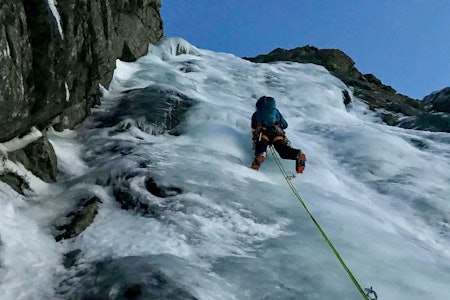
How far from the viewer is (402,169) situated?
10.9 m

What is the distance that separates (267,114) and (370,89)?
14229 millimetres

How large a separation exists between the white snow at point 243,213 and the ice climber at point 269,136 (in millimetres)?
255

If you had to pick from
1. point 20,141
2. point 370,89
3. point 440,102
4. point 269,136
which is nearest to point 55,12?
point 20,141

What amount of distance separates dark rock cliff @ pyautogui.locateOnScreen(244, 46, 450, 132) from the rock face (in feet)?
37.1

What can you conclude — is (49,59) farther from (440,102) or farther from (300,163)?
(440,102)

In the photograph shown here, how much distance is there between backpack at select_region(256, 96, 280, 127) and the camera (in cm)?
1025

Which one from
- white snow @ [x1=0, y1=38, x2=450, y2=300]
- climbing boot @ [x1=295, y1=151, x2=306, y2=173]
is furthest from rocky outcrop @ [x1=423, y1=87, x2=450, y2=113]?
climbing boot @ [x1=295, y1=151, x2=306, y2=173]

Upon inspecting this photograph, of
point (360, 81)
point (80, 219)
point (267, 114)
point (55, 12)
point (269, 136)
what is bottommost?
point (80, 219)

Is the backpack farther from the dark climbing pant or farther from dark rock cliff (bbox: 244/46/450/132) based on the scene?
dark rock cliff (bbox: 244/46/450/132)

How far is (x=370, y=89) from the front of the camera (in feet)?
76.5

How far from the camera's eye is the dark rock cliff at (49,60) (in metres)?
6.72

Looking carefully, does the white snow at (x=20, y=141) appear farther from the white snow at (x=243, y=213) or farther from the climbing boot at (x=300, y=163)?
the climbing boot at (x=300, y=163)

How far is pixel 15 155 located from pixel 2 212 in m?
1.33

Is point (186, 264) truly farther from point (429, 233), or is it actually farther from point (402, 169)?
point (402, 169)
